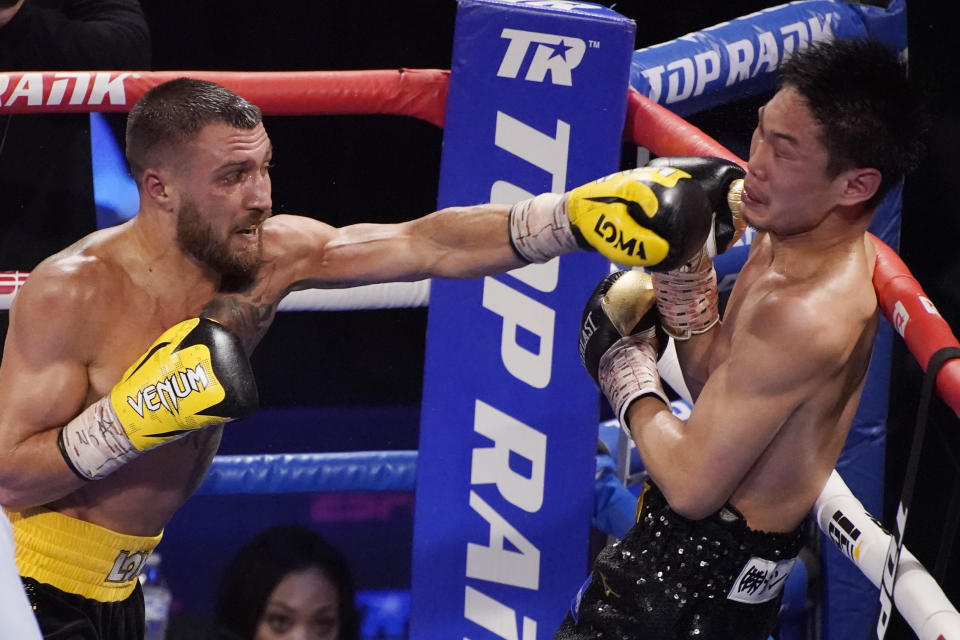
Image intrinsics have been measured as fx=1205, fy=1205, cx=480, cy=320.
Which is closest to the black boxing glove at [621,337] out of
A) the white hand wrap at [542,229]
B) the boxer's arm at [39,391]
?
the white hand wrap at [542,229]

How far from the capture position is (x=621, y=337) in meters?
1.70

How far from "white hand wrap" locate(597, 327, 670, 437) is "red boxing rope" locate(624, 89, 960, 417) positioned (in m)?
0.31

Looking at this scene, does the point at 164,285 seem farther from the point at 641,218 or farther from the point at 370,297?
the point at 641,218

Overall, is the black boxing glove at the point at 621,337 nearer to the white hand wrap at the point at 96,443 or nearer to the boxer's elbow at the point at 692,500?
the boxer's elbow at the point at 692,500

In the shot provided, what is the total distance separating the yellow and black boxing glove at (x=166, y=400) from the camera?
1.57 metres

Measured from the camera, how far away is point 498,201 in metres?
2.04

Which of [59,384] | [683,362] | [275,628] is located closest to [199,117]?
[59,384]

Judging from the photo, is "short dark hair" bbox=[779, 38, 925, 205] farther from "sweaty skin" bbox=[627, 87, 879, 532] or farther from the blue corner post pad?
the blue corner post pad

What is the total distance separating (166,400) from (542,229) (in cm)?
56

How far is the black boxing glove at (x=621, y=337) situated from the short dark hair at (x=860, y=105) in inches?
13.7

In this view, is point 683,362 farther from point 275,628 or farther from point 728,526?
point 275,628

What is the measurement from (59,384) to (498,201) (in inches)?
30.7

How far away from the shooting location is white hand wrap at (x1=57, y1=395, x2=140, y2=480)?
1.60 m

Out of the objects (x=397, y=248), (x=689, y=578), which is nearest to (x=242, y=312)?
(x=397, y=248)
